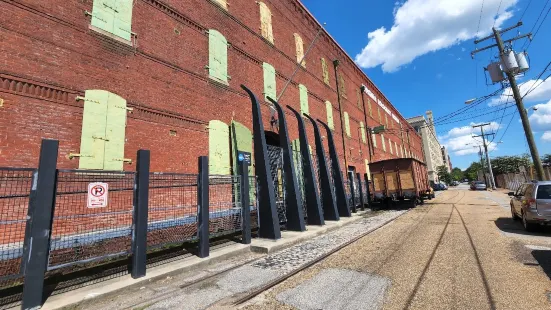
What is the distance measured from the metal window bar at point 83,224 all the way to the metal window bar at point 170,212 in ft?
2.41

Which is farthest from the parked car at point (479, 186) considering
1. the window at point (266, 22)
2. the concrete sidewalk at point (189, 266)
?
the concrete sidewalk at point (189, 266)

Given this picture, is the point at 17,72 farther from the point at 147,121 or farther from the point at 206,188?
the point at 206,188

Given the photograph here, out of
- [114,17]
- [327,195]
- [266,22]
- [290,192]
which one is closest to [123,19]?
[114,17]

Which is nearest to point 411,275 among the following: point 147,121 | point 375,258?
point 375,258

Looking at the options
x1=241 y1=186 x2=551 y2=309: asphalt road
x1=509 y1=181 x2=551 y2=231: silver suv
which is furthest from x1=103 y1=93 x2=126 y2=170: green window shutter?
x1=509 y1=181 x2=551 y2=231: silver suv

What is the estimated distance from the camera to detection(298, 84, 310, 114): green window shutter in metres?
17.8

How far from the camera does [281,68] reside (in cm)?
1641

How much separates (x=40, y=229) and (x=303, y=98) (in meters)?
15.5

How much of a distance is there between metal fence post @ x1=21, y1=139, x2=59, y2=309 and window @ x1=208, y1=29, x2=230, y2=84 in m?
7.60

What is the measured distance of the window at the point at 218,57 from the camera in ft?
37.6

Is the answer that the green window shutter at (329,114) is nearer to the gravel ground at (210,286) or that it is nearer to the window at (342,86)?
the window at (342,86)

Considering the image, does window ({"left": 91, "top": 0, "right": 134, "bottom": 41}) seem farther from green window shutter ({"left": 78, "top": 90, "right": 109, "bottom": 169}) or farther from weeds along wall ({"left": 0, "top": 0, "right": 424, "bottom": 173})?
green window shutter ({"left": 78, "top": 90, "right": 109, "bottom": 169})

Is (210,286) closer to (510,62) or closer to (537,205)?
(537,205)

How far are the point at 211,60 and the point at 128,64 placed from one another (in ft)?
11.8
